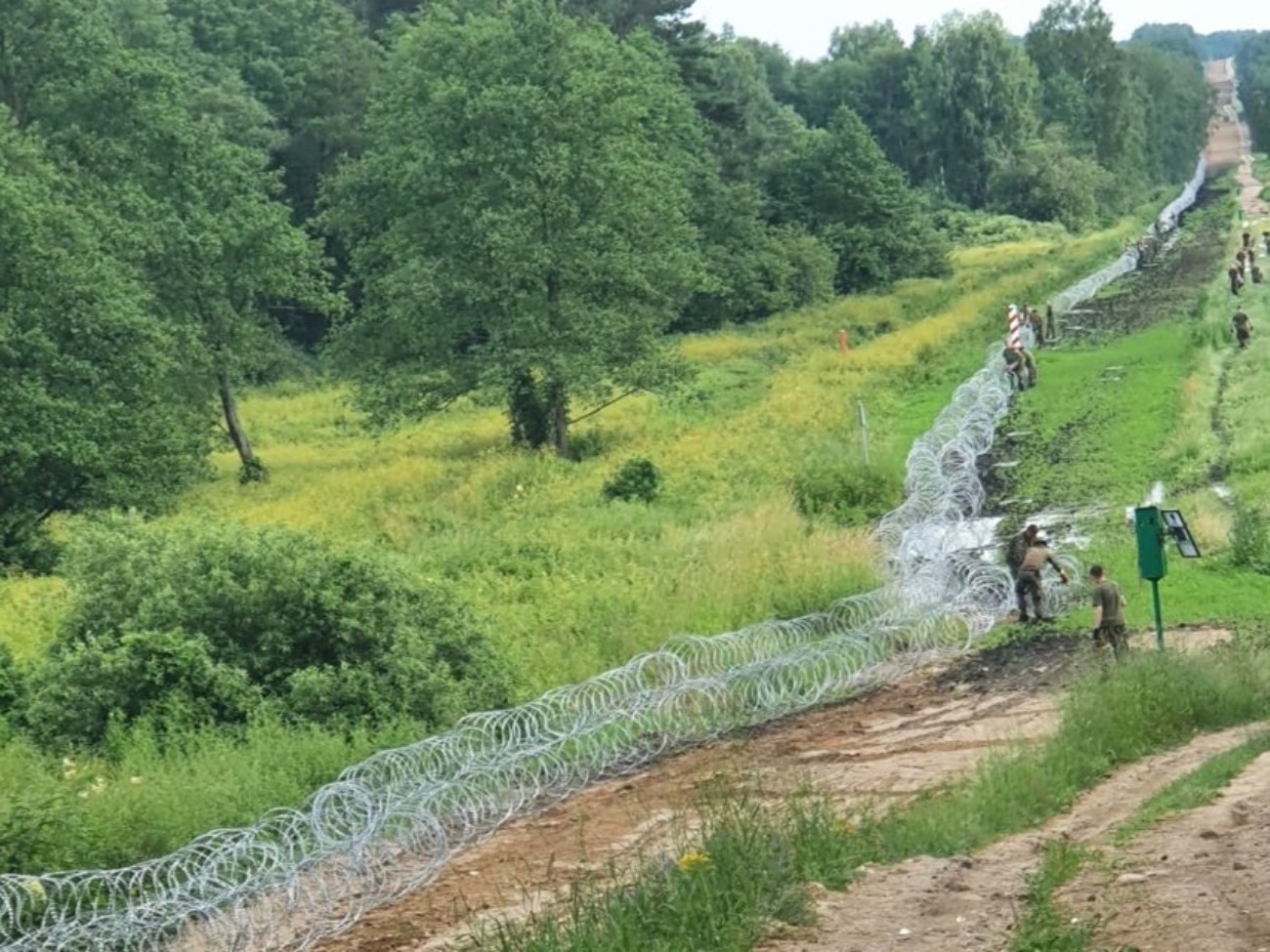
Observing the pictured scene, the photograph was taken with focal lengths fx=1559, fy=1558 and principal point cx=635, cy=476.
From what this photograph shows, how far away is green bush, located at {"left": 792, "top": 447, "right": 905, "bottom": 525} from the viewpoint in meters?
25.1

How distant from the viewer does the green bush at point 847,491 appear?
25062 millimetres

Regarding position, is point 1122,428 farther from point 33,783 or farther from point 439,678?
point 33,783

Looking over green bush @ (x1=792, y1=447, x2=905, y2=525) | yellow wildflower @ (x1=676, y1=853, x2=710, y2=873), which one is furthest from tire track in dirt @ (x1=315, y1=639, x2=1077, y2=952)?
green bush @ (x1=792, y1=447, x2=905, y2=525)

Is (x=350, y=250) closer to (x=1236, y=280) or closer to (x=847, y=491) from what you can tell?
(x=847, y=491)

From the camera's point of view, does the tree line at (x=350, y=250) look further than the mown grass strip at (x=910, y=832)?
Yes

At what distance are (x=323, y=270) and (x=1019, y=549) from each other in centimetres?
2732

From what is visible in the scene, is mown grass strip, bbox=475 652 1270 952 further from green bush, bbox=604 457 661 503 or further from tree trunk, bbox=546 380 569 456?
tree trunk, bbox=546 380 569 456

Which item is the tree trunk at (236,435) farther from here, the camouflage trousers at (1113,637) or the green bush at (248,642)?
the camouflage trousers at (1113,637)

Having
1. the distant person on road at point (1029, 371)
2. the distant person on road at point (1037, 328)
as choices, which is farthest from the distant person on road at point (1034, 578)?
the distant person on road at point (1037, 328)

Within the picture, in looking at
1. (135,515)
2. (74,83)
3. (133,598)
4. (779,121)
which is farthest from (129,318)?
(779,121)

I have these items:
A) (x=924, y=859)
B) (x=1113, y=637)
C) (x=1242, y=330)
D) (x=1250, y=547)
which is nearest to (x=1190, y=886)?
(x=924, y=859)

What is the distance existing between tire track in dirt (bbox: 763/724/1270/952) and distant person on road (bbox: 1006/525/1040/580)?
7.58 meters

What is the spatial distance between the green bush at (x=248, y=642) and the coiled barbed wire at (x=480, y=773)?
1248 millimetres

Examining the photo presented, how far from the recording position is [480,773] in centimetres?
1360
